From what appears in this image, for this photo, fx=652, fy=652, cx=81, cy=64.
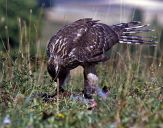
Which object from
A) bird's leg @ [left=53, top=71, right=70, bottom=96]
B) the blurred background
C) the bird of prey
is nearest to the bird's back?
the bird of prey

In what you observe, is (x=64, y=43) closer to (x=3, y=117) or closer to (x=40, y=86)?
(x=40, y=86)

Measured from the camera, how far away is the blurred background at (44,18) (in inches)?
360

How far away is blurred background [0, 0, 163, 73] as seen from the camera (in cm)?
914

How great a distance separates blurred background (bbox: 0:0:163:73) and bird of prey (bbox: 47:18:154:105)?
728mm

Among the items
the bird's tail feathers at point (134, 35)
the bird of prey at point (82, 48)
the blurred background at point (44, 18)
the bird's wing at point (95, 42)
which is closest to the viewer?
the bird of prey at point (82, 48)

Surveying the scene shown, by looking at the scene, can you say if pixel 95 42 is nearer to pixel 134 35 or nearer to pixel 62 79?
pixel 62 79

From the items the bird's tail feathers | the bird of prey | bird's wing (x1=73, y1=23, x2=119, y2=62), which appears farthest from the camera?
the bird's tail feathers

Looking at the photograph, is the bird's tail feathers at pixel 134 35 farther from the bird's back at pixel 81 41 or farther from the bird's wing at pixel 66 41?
the bird's wing at pixel 66 41

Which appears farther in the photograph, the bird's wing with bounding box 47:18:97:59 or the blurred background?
the blurred background

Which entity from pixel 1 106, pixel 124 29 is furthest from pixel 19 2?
pixel 1 106

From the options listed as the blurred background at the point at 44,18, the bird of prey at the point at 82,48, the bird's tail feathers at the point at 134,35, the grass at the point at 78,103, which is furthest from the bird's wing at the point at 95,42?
the blurred background at the point at 44,18

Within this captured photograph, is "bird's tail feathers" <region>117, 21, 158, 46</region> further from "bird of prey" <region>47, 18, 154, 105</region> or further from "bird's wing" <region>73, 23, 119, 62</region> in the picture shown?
"bird's wing" <region>73, 23, 119, 62</region>

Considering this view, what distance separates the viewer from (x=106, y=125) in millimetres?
5242

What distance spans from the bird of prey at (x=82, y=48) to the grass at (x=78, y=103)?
24cm
